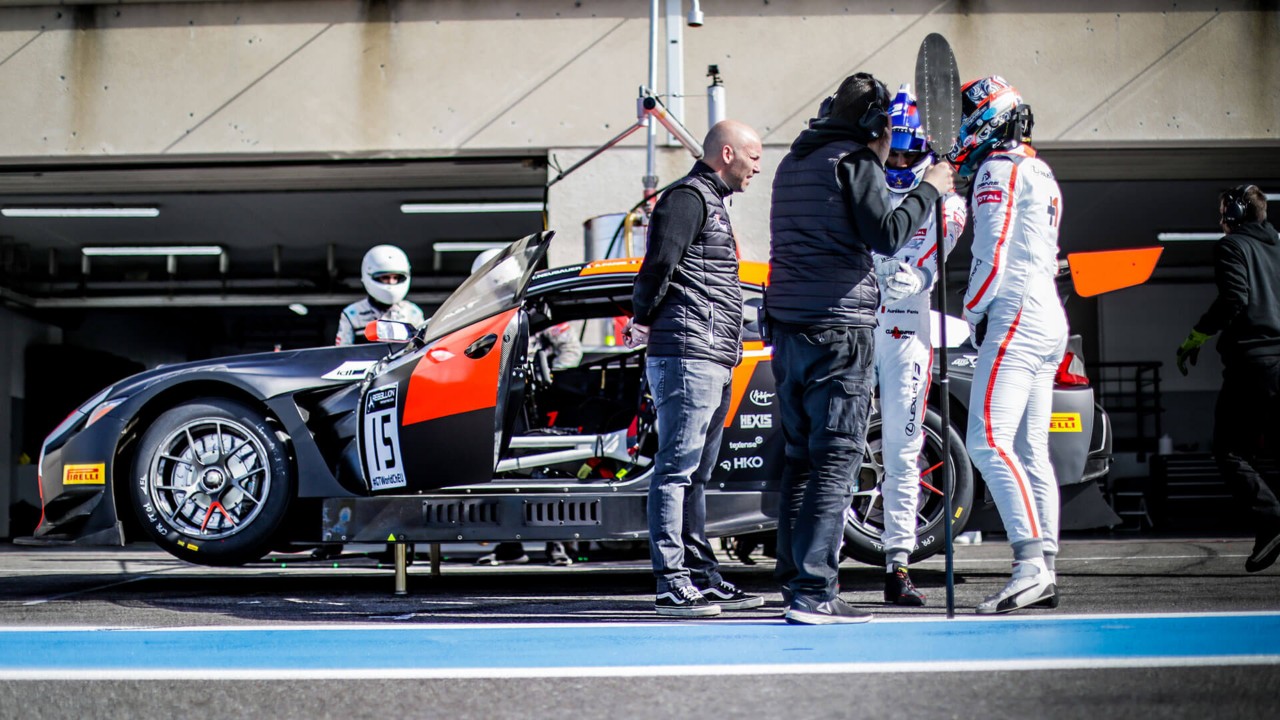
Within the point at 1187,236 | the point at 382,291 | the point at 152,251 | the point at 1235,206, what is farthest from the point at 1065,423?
the point at 152,251

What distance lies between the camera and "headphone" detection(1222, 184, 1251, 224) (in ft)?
21.2

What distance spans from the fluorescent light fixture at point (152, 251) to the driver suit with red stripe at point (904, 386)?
14590 mm

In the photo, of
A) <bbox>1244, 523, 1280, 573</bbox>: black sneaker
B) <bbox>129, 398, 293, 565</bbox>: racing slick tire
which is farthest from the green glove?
<bbox>129, 398, 293, 565</bbox>: racing slick tire

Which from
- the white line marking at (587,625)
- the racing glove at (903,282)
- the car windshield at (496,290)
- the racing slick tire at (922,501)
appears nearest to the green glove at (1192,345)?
the racing slick tire at (922,501)

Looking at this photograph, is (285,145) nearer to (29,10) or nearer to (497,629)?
(29,10)

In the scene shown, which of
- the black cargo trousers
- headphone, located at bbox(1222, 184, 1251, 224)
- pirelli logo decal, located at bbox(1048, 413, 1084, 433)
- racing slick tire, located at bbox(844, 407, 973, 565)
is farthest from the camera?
headphone, located at bbox(1222, 184, 1251, 224)

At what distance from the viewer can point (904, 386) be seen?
4.94m

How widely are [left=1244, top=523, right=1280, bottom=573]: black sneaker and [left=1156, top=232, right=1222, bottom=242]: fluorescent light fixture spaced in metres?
13.3

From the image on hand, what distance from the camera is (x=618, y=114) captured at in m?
11.1

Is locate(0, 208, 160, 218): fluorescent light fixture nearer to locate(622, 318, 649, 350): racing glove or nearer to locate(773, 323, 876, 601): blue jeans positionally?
locate(622, 318, 649, 350): racing glove

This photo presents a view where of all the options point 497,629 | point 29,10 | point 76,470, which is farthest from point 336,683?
point 29,10

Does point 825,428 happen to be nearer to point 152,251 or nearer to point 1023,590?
point 1023,590

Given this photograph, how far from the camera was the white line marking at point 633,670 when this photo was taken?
3.10m

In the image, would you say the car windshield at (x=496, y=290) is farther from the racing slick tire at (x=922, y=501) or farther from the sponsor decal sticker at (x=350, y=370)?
the racing slick tire at (x=922, y=501)
